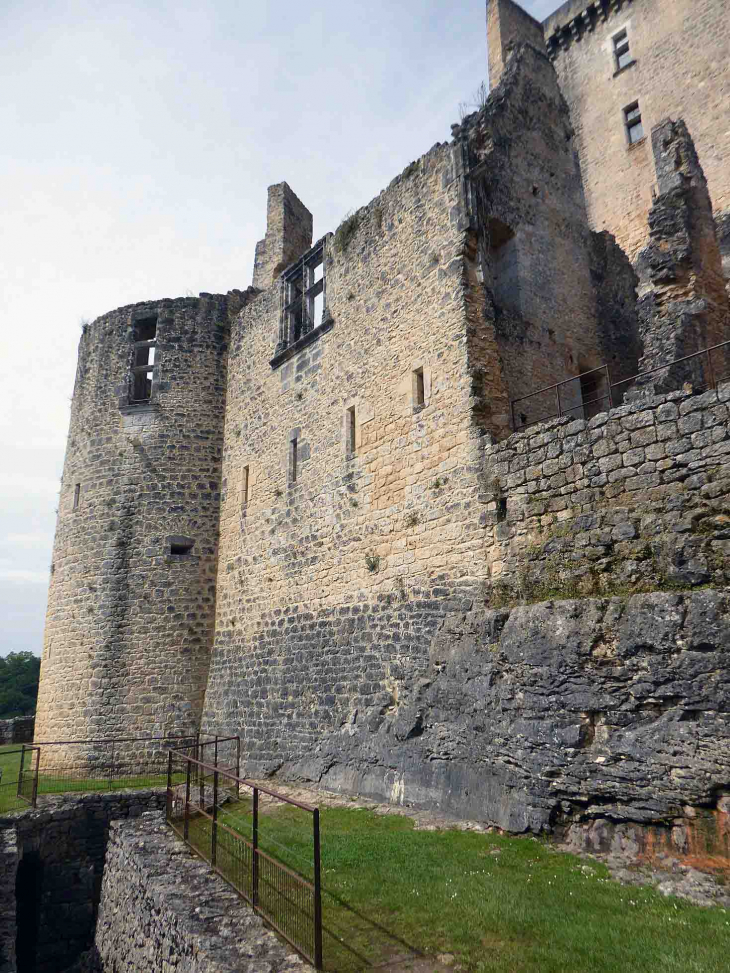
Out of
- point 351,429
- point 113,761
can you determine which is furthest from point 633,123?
point 113,761

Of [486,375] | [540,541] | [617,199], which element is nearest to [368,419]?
[486,375]

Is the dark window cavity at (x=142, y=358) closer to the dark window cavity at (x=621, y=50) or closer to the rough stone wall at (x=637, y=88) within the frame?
the rough stone wall at (x=637, y=88)

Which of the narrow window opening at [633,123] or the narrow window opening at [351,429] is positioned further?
the narrow window opening at [633,123]

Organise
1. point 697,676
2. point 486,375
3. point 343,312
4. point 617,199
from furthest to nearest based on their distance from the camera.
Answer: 1. point 617,199
2. point 343,312
3. point 486,375
4. point 697,676

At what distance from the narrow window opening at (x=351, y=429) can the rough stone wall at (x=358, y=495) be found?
83 millimetres

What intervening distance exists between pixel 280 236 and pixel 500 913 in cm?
1575

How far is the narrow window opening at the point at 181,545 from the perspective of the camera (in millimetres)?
15453

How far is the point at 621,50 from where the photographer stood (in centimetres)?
2266

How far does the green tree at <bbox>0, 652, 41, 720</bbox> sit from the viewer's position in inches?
1162

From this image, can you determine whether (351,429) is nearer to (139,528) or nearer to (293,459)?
(293,459)

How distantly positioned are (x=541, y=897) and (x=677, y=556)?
341 centimetres

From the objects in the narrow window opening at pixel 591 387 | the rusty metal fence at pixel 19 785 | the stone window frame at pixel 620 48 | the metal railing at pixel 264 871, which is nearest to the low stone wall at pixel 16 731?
the rusty metal fence at pixel 19 785

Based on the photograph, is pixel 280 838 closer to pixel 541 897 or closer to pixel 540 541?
pixel 541 897

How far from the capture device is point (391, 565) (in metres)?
10.6
